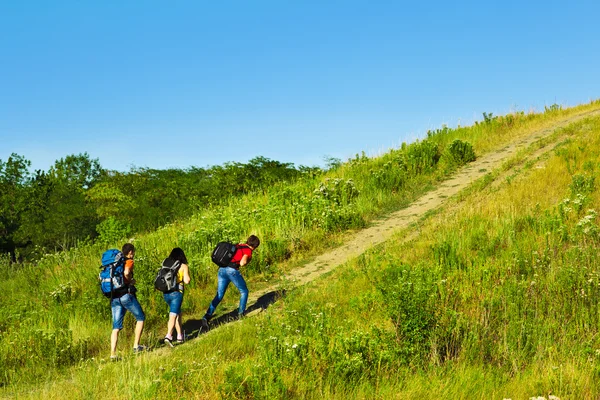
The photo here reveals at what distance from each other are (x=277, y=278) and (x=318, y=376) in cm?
626

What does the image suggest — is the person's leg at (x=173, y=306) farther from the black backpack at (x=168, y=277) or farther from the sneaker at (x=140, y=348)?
the sneaker at (x=140, y=348)

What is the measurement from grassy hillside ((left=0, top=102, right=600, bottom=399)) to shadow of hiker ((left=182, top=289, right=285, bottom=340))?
536mm

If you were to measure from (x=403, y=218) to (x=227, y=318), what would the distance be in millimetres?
5934

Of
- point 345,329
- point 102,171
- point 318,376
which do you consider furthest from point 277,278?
point 102,171

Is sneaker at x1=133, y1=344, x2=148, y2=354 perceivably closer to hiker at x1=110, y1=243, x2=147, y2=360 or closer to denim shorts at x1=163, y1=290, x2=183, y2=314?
hiker at x1=110, y1=243, x2=147, y2=360

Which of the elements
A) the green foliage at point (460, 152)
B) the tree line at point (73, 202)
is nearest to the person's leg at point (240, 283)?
the green foliage at point (460, 152)

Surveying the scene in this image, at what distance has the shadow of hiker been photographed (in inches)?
350

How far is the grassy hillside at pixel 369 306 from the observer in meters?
4.96

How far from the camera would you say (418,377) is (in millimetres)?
5031

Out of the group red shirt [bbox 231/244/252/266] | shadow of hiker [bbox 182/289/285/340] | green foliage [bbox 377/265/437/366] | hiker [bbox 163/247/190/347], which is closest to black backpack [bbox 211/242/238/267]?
red shirt [bbox 231/244/252/266]

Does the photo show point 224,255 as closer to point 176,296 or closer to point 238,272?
point 238,272

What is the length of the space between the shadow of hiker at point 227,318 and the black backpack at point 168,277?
0.93 m

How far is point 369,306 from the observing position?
7.61 meters

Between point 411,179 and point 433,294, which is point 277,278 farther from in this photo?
point 411,179
